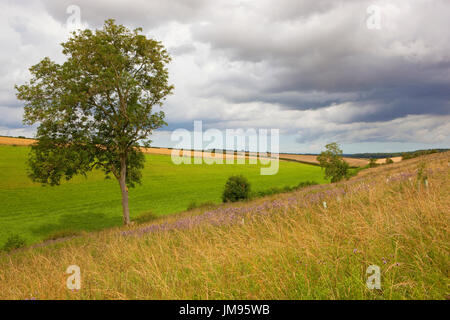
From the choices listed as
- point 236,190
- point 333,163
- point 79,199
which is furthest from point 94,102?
point 333,163

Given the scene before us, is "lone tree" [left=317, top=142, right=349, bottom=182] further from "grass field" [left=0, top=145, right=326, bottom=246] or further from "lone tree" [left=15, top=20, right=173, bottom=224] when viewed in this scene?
"lone tree" [left=15, top=20, right=173, bottom=224]

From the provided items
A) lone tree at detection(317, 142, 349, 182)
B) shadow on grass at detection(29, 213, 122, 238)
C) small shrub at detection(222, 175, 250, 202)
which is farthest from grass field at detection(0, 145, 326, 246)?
lone tree at detection(317, 142, 349, 182)

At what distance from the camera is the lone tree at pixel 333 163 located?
47844 mm

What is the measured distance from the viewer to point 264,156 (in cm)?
11831

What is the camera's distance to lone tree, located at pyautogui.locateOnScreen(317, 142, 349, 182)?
4784 centimetres

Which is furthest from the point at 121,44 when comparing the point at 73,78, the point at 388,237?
the point at 388,237

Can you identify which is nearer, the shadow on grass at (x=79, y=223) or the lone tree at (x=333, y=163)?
the shadow on grass at (x=79, y=223)

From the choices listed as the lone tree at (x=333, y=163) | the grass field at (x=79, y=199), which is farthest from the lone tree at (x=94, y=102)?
the lone tree at (x=333, y=163)

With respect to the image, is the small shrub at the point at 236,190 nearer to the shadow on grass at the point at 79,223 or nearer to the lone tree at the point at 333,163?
the shadow on grass at the point at 79,223

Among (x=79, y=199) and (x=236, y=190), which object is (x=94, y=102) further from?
(x=79, y=199)

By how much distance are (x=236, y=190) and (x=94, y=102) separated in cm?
1717

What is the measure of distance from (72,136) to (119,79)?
214 inches

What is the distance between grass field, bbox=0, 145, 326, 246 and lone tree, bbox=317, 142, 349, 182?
21.7 metres

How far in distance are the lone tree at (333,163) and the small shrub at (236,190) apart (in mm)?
24597
